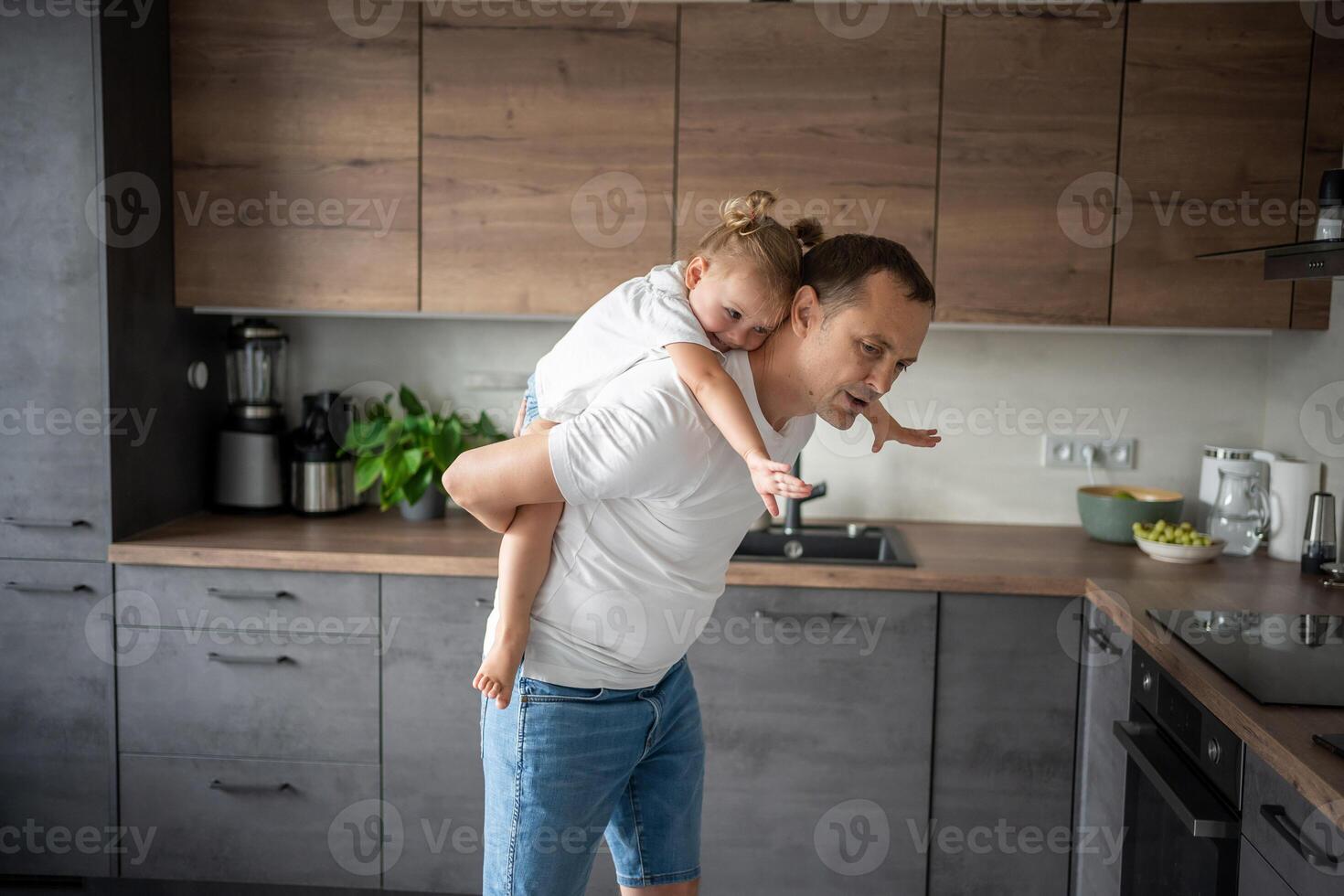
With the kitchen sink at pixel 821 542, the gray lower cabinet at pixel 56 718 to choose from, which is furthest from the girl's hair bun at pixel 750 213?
the gray lower cabinet at pixel 56 718

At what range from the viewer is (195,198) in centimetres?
255

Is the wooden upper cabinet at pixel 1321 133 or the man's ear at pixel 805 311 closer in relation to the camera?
the man's ear at pixel 805 311

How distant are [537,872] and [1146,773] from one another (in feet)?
3.57

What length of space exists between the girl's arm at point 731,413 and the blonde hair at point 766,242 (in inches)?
5.2

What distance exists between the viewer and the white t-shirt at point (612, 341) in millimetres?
1306

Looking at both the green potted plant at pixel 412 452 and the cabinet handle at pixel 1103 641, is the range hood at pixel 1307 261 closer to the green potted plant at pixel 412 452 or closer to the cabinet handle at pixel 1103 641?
the cabinet handle at pixel 1103 641

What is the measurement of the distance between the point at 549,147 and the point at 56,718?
1.81m

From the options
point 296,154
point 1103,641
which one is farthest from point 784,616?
point 296,154

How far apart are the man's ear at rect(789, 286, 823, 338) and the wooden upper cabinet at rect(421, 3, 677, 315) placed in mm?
1303

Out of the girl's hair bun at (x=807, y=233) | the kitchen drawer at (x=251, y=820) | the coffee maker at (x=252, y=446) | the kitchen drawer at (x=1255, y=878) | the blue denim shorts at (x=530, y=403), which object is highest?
the girl's hair bun at (x=807, y=233)

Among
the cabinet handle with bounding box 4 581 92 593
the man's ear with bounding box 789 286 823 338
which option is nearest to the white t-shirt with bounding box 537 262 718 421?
the man's ear with bounding box 789 286 823 338

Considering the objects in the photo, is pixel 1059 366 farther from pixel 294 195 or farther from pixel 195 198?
pixel 195 198

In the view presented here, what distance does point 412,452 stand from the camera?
2578 mm

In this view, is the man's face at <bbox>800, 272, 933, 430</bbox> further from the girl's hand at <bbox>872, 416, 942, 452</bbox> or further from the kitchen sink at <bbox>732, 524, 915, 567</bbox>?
the kitchen sink at <bbox>732, 524, 915, 567</bbox>
